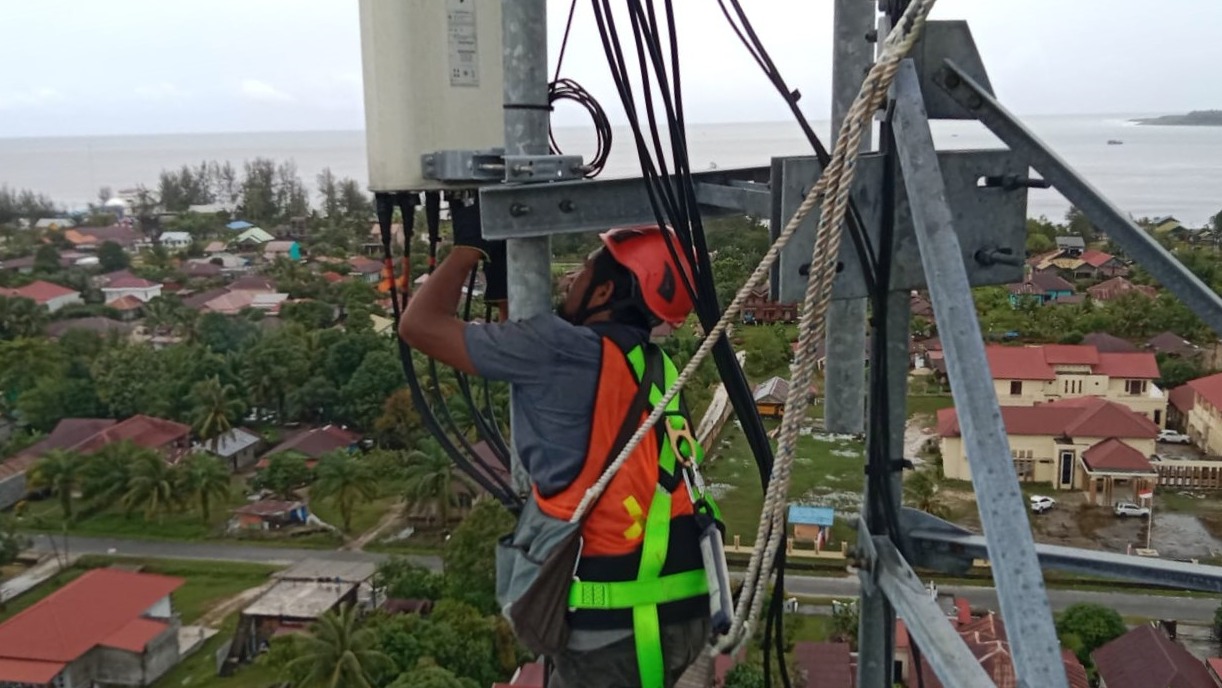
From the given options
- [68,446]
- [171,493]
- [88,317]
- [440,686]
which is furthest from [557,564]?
[88,317]

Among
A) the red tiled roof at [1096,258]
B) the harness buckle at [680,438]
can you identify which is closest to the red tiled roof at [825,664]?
the harness buckle at [680,438]

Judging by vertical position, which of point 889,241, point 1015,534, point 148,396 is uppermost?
point 889,241

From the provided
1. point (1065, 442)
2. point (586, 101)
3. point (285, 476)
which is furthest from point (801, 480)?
point (586, 101)

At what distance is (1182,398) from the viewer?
17.7 meters

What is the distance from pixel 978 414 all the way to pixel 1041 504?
1413 centimetres

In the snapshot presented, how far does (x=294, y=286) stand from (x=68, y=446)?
1211cm

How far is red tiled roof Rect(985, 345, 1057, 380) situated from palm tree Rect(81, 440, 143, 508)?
1411cm

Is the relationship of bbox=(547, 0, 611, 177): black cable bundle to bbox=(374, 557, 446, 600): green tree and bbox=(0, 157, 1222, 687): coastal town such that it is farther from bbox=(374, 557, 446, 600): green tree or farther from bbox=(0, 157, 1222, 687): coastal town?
bbox=(374, 557, 446, 600): green tree

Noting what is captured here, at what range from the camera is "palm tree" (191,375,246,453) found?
16.4 meters

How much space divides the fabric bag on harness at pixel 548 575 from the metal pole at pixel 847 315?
289 mm

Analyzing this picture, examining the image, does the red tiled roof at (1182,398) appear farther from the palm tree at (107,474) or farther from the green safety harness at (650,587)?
the green safety harness at (650,587)

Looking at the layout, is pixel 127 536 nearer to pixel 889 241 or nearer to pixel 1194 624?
pixel 1194 624

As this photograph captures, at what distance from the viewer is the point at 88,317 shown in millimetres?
25438

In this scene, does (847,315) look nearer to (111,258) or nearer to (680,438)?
(680,438)
